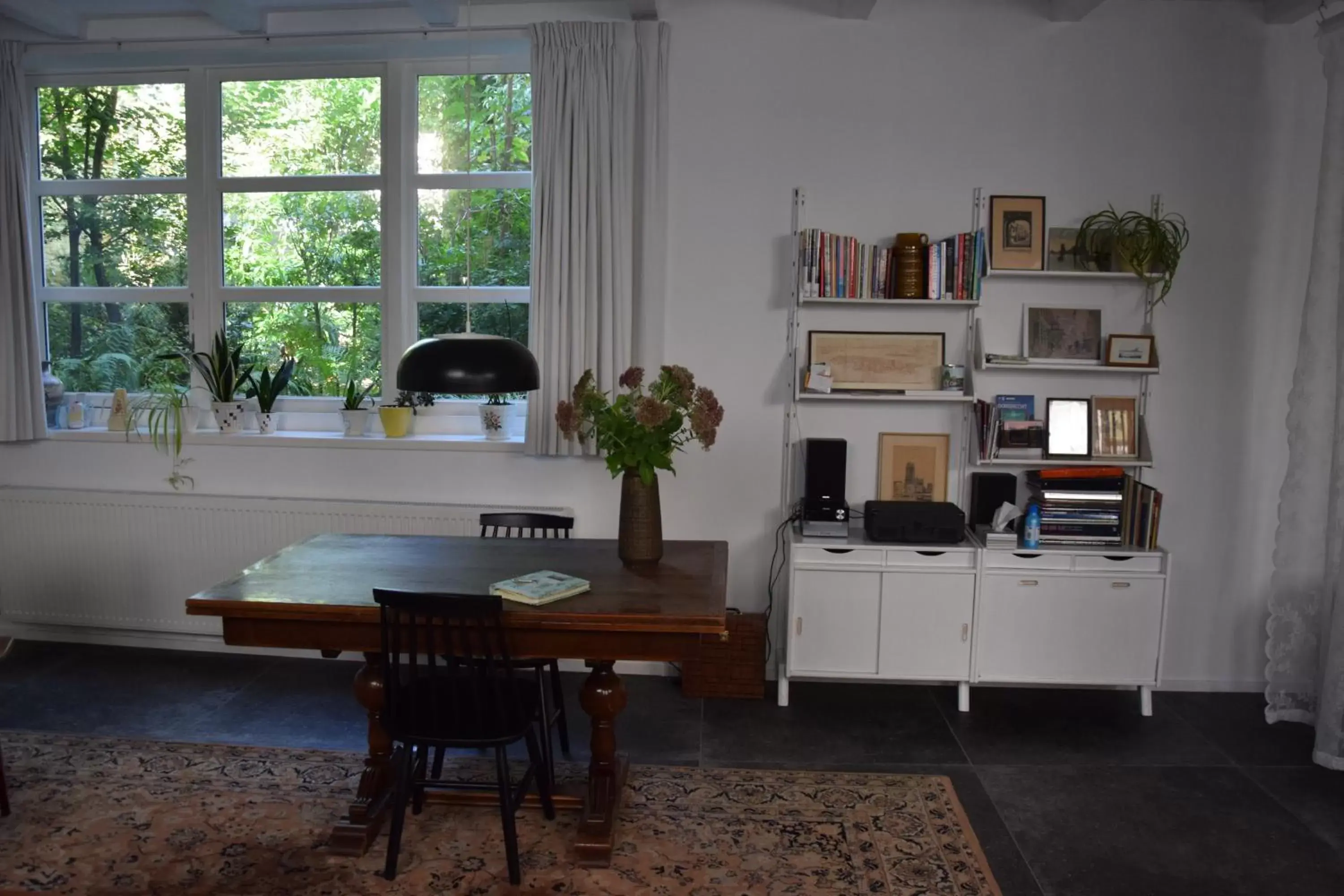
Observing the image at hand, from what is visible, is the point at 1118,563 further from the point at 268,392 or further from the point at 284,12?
the point at 284,12

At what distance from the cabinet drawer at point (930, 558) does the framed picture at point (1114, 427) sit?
2.50 feet

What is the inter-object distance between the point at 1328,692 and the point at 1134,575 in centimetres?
76

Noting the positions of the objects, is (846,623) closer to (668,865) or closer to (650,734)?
(650,734)

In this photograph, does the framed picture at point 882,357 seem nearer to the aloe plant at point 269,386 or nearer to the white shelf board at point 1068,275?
the white shelf board at point 1068,275

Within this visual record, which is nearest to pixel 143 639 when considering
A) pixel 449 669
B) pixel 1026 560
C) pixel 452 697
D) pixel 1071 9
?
pixel 449 669

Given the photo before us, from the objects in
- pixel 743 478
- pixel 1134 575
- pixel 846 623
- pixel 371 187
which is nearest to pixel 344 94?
pixel 371 187

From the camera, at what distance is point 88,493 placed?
4.60 metres

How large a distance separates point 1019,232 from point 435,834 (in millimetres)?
3301

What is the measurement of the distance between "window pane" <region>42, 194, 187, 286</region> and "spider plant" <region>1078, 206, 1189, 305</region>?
4.27 metres

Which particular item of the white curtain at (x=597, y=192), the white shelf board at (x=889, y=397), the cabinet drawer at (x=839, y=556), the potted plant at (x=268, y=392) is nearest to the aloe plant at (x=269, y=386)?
the potted plant at (x=268, y=392)

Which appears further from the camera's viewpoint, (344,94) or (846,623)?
(344,94)

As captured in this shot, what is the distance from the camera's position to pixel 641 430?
3.13 meters

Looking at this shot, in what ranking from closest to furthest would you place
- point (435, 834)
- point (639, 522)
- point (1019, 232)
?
point (435, 834) → point (639, 522) → point (1019, 232)

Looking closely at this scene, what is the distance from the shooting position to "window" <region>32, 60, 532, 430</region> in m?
4.59
